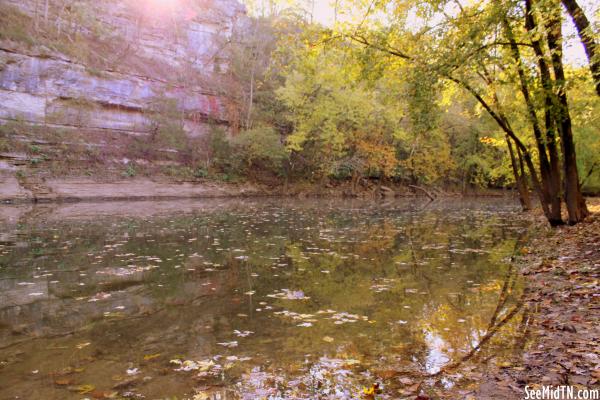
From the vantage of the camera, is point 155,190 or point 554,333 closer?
point 554,333

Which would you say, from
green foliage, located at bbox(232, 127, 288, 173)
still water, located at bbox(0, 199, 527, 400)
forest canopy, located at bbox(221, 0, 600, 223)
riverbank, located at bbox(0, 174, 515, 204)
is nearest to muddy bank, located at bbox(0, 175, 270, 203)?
riverbank, located at bbox(0, 174, 515, 204)

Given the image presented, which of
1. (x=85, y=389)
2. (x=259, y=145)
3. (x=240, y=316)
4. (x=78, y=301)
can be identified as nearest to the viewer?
(x=85, y=389)

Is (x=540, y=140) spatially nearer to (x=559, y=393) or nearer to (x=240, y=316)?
(x=559, y=393)

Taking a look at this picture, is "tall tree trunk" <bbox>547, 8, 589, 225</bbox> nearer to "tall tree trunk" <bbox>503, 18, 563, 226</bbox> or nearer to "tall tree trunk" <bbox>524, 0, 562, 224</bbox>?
"tall tree trunk" <bbox>524, 0, 562, 224</bbox>

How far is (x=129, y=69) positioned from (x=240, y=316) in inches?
1683

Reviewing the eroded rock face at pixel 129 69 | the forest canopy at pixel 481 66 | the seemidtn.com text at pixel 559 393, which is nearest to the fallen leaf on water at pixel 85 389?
the seemidtn.com text at pixel 559 393

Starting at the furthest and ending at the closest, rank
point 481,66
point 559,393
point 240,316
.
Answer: point 481,66, point 240,316, point 559,393

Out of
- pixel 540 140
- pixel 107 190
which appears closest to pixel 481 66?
pixel 540 140

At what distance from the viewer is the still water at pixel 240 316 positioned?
4.09 meters

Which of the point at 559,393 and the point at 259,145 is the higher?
the point at 259,145

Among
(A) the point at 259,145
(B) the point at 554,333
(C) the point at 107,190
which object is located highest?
(A) the point at 259,145

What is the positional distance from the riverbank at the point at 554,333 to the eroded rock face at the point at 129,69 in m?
37.4

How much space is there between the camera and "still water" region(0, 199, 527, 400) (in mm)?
4090

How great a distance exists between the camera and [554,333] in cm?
498
